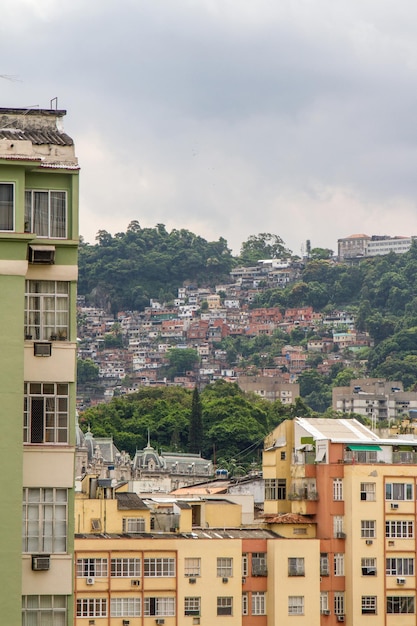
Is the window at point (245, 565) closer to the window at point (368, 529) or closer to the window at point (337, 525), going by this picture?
the window at point (337, 525)

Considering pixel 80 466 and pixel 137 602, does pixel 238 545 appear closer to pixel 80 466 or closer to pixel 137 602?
pixel 137 602

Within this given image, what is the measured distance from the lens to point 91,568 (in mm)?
57625

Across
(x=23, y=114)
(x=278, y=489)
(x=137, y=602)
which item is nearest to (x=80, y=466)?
(x=278, y=489)

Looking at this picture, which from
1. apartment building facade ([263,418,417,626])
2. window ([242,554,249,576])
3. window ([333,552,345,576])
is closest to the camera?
window ([242,554,249,576])

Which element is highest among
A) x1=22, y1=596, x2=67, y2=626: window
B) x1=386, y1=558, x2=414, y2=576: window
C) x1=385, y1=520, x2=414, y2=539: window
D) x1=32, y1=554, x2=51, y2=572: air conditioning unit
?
x1=32, y1=554, x2=51, y2=572: air conditioning unit

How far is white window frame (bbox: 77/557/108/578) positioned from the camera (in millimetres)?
57438

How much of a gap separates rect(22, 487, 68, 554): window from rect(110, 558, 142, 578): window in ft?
107

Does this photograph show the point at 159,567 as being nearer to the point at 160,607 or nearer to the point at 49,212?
the point at 160,607

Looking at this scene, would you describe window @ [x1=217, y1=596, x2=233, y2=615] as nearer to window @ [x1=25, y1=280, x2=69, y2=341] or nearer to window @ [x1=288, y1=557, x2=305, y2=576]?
window @ [x1=288, y1=557, x2=305, y2=576]

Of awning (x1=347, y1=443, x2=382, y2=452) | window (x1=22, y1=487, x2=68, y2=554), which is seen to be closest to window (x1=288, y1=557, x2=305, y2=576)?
awning (x1=347, y1=443, x2=382, y2=452)

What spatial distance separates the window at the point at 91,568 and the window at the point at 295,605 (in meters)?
6.95

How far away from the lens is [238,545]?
59.6 m

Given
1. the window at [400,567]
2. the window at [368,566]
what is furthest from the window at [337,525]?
the window at [400,567]

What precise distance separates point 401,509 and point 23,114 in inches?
1535
